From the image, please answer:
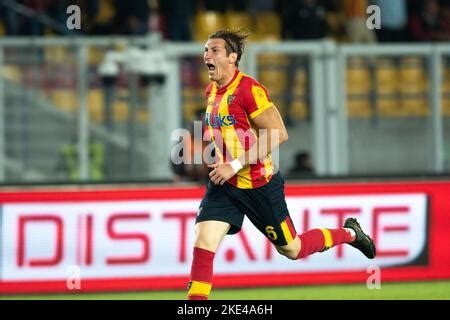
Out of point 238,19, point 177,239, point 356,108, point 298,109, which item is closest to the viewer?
point 177,239

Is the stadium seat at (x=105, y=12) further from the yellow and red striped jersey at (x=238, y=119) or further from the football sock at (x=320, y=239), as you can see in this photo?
the yellow and red striped jersey at (x=238, y=119)

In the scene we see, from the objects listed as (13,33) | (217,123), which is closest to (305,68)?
(13,33)

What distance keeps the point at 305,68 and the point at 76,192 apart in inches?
143

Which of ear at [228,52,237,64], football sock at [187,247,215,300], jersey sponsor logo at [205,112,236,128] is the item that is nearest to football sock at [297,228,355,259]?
football sock at [187,247,215,300]

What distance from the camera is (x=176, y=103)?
13320mm

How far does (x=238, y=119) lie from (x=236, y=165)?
12.7 inches

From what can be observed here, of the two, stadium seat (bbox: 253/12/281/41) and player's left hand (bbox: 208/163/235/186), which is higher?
stadium seat (bbox: 253/12/281/41)

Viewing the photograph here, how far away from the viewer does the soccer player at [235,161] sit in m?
7.90

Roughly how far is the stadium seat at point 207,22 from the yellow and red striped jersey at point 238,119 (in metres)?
7.98

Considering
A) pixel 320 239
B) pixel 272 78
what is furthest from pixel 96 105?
pixel 320 239

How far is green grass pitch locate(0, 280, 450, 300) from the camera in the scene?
10219 millimetres

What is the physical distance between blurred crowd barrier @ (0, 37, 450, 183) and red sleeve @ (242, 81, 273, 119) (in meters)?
5.19

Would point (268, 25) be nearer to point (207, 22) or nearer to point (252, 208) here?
point (207, 22)

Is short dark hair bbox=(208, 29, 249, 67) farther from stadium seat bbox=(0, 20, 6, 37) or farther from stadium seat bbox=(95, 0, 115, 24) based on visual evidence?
stadium seat bbox=(95, 0, 115, 24)
